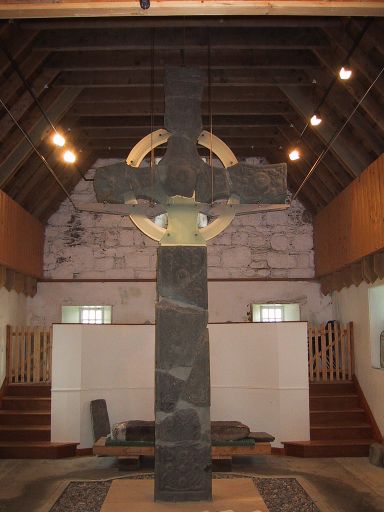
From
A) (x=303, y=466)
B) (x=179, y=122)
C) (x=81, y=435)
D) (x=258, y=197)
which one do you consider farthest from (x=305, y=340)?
(x=179, y=122)

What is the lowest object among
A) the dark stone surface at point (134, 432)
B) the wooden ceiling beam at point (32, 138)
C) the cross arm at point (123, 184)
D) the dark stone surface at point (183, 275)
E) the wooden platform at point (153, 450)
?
the wooden platform at point (153, 450)

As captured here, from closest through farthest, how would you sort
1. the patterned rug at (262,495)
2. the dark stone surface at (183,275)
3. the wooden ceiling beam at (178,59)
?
the dark stone surface at (183,275)
the patterned rug at (262,495)
the wooden ceiling beam at (178,59)

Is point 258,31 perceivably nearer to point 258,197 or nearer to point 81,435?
point 258,197

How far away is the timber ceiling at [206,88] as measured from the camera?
24.2 ft

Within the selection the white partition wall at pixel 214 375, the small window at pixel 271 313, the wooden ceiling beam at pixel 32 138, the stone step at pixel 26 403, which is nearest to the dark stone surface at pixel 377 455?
the white partition wall at pixel 214 375

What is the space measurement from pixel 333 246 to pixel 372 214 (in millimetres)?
2489

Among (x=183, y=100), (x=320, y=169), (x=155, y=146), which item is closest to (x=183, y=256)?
(x=155, y=146)

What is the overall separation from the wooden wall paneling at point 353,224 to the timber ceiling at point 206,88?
33 cm

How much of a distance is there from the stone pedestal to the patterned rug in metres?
1.72

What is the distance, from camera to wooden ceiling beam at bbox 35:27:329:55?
25.6 feet

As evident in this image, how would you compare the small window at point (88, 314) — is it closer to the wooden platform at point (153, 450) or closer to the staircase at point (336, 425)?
the staircase at point (336, 425)

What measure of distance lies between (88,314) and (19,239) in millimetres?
2835

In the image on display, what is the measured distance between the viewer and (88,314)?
1288 cm

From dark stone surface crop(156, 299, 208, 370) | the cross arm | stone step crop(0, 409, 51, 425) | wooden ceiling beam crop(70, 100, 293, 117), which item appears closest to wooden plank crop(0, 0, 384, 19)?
the cross arm
